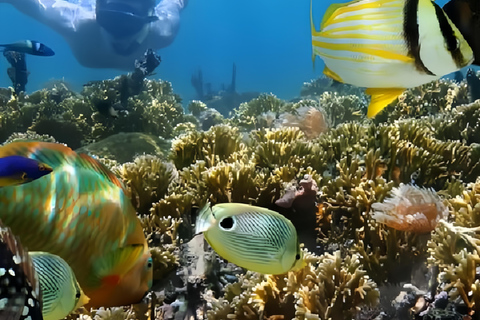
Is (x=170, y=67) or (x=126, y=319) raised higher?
(x=126, y=319)

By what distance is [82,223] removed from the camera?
139cm

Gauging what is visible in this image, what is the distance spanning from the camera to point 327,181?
3.67 m

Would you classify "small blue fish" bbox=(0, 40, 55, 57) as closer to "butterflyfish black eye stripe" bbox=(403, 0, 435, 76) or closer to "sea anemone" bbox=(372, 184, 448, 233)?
"sea anemone" bbox=(372, 184, 448, 233)

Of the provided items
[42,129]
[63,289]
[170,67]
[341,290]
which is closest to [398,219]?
[341,290]

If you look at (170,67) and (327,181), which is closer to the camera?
(327,181)

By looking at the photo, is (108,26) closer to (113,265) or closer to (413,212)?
(413,212)

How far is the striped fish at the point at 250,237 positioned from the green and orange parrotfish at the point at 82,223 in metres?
0.34

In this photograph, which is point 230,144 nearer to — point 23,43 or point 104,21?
point 23,43

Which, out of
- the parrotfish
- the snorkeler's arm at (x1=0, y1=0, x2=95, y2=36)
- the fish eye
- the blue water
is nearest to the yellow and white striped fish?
the fish eye

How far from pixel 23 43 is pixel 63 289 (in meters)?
9.96

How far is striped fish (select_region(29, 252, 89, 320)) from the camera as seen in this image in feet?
4.11

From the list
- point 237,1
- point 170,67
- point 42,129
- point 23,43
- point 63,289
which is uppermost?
point 237,1

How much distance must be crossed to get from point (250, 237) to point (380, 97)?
3.13ft

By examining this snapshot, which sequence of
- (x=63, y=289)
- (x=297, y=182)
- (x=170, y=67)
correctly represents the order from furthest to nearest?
(x=170, y=67) < (x=297, y=182) < (x=63, y=289)
